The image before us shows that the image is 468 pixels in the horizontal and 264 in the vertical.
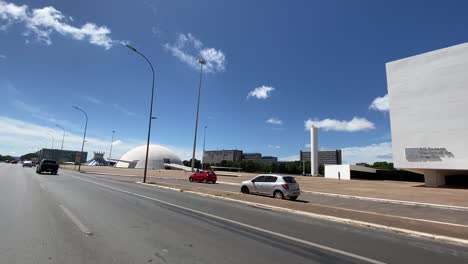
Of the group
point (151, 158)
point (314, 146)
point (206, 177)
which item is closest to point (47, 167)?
point (206, 177)

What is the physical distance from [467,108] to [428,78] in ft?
20.1

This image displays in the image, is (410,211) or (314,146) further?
(314,146)

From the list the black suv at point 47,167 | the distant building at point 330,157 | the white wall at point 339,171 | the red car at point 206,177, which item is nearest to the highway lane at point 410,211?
the red car at point 206,177

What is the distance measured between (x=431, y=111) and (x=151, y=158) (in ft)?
413

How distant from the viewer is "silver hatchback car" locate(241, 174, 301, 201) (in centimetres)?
2002

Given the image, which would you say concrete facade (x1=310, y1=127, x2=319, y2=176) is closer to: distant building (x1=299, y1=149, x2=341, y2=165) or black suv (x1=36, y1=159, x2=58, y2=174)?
black suv (x1=36, y1=159, x2=58, y2=174)

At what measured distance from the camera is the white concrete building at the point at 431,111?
3972cm

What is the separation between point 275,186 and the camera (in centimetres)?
2056

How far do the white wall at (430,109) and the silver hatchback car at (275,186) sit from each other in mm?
30031

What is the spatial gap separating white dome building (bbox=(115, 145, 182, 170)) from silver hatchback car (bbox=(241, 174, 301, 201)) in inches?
5069

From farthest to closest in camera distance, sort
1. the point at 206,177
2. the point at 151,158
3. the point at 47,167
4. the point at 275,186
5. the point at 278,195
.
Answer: the point at 151,158 → the point at 47,167 → the point at 206,177 → the point at 275,186 → the point at 278,195

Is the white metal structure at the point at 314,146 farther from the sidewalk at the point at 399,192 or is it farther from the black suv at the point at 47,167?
the black suv at the point at 47,167

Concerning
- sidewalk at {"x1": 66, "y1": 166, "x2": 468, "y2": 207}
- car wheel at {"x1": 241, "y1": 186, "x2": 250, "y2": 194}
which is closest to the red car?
sidewalk at {"x1": 66, "y1": 166, "x2": 468, "y2": 207}

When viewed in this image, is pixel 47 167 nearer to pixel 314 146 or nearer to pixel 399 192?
pixel 399 192
